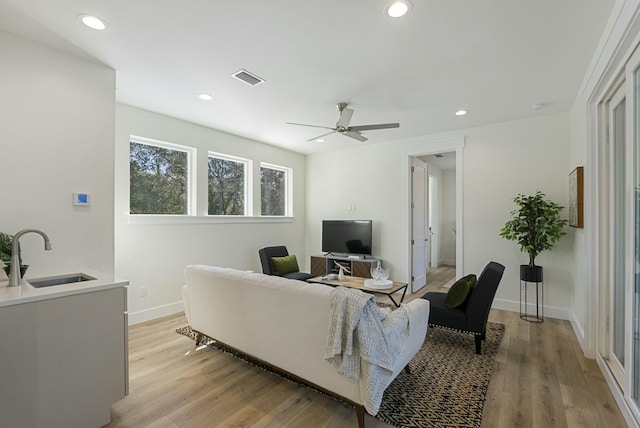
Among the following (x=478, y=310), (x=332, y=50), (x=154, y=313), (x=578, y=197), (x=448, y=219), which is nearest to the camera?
(x=332, y=50)

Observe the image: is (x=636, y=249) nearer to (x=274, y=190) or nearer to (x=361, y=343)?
(x=361, y=343)

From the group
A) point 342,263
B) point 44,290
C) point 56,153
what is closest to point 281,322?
point 44,290

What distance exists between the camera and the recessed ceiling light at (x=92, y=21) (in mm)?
2007

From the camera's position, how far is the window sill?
3.65m

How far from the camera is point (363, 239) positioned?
208 inches

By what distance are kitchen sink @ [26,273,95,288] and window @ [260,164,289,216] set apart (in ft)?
11.0

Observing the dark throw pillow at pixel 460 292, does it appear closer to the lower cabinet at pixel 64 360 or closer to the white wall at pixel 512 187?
the white wall at pixel 512 187

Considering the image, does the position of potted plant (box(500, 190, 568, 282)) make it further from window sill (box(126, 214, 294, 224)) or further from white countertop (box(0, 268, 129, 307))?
white countertop (box(0, 268, 129, 307))

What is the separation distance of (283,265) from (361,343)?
3.11 m

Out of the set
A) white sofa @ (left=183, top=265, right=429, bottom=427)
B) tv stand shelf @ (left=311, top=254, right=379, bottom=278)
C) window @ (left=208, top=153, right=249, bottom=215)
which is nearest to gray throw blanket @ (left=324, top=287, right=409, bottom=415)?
white sofa @ (left=183, top=265, right=429, bottom=427)

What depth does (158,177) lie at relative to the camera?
13.0 ft

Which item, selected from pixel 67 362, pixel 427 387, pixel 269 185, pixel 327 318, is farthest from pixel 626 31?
pixel 269 185

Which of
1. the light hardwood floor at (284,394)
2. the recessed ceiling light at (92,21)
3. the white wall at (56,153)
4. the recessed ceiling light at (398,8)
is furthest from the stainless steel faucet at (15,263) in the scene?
the recessed ceiling light at (398,8)

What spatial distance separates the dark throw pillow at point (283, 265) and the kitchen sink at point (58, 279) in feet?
8.74
